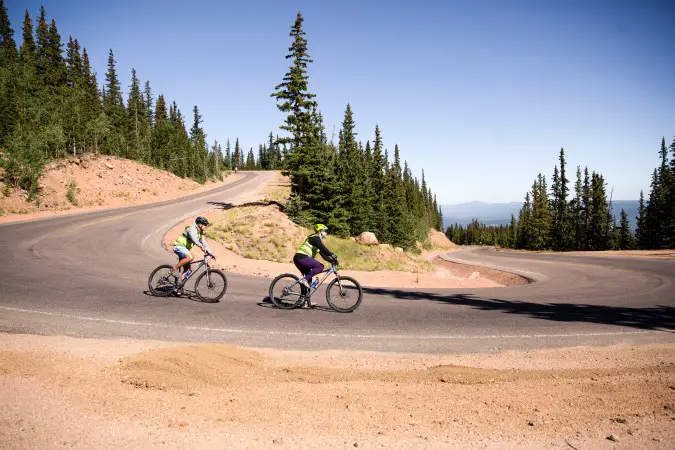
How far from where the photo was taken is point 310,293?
32.5 feet

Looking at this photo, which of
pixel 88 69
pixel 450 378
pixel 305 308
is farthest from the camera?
pixel 88 69

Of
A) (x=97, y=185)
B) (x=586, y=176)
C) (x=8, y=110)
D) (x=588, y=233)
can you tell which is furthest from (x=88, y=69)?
(x=586, y=176)

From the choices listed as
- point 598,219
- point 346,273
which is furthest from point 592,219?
point 346,273

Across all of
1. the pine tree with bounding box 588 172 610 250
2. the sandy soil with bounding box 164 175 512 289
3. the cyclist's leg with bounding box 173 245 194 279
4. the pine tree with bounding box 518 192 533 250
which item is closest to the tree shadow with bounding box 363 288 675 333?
the sandy soil with bounding box 164 175 512 289

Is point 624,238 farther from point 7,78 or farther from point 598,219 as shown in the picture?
point 7,78

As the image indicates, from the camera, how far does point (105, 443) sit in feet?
12.2

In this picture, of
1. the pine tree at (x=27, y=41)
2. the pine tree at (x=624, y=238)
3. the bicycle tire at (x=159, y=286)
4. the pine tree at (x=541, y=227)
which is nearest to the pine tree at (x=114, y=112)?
the pine tree at (x=27, y=41)

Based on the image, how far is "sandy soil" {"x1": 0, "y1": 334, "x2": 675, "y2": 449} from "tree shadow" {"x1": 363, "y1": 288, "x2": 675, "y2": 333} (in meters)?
3.25

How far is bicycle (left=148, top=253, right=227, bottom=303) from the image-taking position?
34.1ft

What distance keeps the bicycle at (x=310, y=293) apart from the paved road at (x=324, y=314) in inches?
11.8

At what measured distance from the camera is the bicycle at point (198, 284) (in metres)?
10.4

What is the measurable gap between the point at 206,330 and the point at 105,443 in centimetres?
408

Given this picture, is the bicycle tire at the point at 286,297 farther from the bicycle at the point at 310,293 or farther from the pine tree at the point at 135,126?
the pine tree at the point at 135,126

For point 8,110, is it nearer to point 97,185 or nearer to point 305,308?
point 97,185
